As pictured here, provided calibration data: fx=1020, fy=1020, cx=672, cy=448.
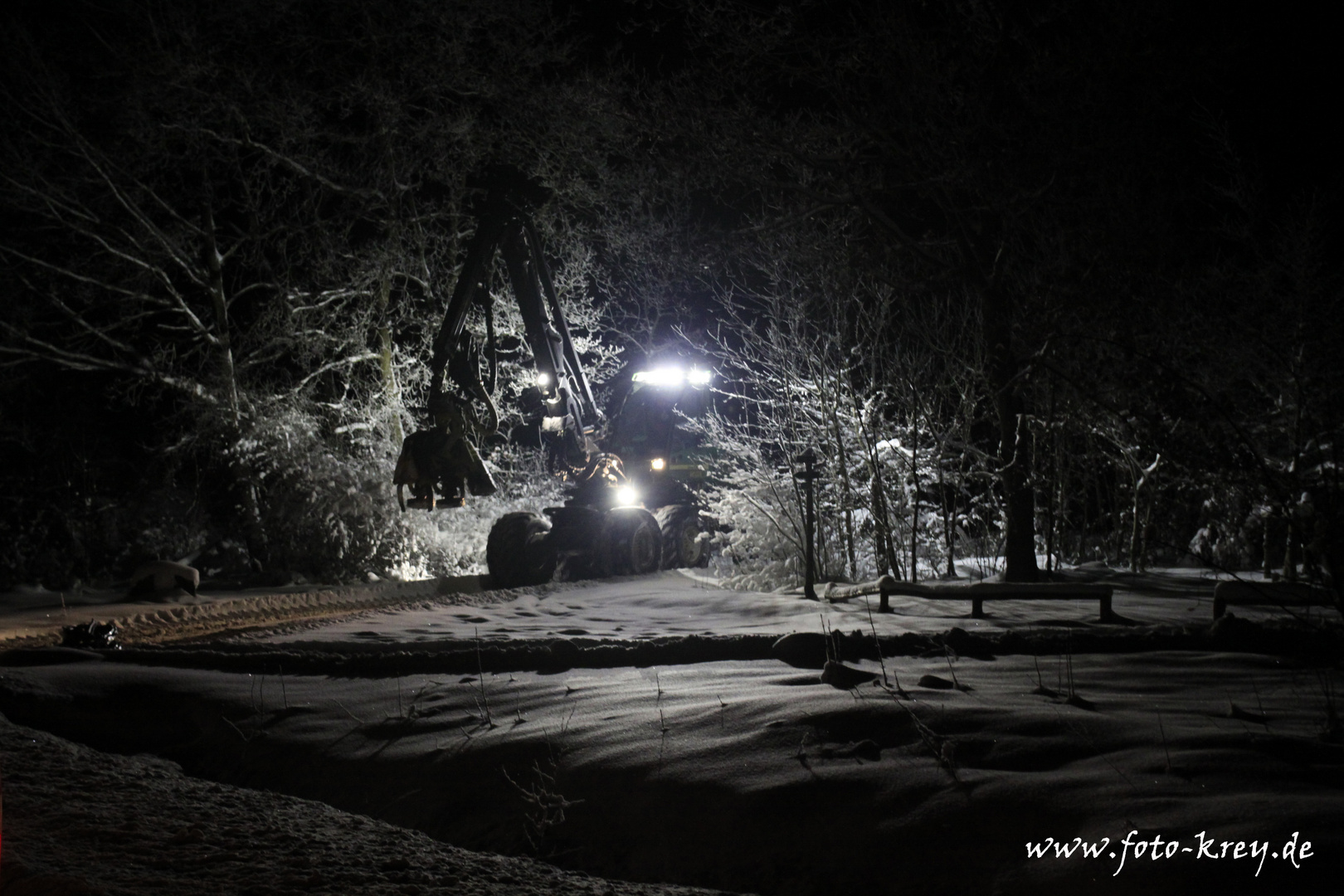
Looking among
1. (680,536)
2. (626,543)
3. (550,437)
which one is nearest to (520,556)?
(626,543)

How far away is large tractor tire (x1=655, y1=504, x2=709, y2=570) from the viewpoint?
1410 cm

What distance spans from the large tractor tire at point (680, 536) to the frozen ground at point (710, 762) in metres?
7.29

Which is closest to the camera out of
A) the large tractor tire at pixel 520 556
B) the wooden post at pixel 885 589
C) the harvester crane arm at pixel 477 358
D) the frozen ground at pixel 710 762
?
the frozen ground at pixel 710 762

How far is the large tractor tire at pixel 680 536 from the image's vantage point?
14102mm

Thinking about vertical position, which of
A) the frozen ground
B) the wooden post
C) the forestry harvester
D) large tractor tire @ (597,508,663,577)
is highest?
the forestry harvester

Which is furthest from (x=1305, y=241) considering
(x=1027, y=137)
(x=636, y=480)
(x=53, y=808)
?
(x=53, y=808)

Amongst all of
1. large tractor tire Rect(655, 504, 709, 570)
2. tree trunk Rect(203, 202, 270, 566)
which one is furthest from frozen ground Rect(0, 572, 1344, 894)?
tree trunk Rect(203, 202, 270, 566)

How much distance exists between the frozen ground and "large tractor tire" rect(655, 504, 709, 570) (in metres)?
7.29

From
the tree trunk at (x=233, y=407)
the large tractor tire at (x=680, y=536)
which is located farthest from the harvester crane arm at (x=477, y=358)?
the tree trunk at (x=233, y=407)

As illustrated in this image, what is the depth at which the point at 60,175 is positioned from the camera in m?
14.7

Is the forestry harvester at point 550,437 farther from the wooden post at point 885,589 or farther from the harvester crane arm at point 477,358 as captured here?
the wooden post at point 885,589

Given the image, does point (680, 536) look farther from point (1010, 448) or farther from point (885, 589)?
point (885, 589)

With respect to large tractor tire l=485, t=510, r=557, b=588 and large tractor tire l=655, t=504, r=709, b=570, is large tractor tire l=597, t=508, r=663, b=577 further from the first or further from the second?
large tractor tire l=485, t=510, r=557, b=588

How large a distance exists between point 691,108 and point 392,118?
604cm
